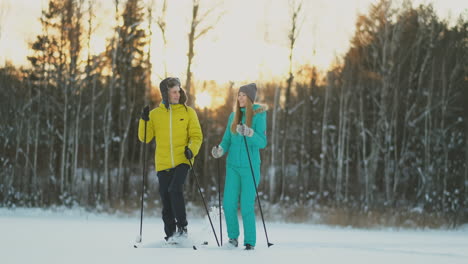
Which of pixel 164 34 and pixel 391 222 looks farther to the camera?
pixel 164 34

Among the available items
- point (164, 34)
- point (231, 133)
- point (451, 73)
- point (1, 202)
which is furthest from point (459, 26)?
point (231, 133)

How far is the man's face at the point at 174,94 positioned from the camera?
21.3ft

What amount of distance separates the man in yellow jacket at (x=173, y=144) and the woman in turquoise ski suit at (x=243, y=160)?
0.39 m

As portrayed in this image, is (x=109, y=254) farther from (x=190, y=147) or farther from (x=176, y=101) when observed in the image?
(x=176, y=101)

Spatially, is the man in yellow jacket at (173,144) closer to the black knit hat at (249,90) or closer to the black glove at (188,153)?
the black glove at (188,153)

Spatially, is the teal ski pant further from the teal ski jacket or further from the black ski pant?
the black ski pant

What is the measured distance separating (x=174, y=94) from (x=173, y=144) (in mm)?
571

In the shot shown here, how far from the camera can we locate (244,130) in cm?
607

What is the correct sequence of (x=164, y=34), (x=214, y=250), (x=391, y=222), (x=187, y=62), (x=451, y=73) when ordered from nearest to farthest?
(x=214, y=250) → (x=391, y=222) → (x=187, y=62) → (x=164, y=34) → (x=451, y=73)

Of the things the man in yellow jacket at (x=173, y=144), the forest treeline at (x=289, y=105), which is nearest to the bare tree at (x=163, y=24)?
the forest treeline at (x=289, y=105)

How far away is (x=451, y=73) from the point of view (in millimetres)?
23172

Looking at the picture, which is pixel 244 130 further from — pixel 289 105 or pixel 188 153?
pixel 289 105

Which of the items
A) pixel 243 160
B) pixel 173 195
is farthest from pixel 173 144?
pixel 243 160

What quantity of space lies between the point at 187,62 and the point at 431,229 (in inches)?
312
